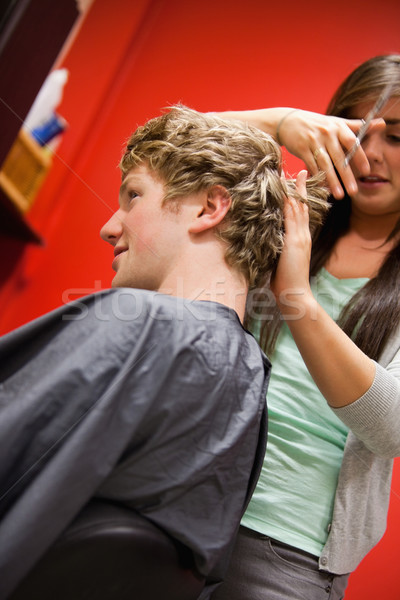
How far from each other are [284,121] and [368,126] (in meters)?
0.22

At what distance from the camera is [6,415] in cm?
71

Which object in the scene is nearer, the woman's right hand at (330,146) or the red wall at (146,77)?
the woman's right hand at (330,146)

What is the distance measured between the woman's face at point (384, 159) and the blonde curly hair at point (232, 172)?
12.5 inches

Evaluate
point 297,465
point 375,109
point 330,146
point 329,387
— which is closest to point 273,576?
point 297,465

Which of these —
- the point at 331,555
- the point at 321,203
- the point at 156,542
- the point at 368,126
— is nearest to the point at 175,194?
the point at 321,203

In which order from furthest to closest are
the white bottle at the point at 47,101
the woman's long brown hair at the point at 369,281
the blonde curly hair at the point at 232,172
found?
the white bottle at the point at 47,101, the woman's long brown hair at the point at 369,281, the blonde curly hair at the point at 232,172

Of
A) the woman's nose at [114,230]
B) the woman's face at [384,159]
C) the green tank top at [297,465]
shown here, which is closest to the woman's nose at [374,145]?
the woman's face at [384,159]

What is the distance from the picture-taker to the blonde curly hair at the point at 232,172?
111cm

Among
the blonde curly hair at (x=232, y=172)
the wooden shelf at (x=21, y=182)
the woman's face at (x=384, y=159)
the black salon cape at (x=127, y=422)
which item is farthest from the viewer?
the wooden shelf at (x=21, y=182)

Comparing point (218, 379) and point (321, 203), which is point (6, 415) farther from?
point (321, 203)

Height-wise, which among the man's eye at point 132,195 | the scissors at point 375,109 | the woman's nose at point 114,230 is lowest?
the woman's nose at point 114,230

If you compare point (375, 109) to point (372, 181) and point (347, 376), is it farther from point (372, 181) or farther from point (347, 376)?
point (347, 376)

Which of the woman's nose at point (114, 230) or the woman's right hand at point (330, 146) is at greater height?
the woman's right hand at point (330, 146)

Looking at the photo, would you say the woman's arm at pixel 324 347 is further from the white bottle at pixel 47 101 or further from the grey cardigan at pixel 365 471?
the white bottle at pixel 47 101
